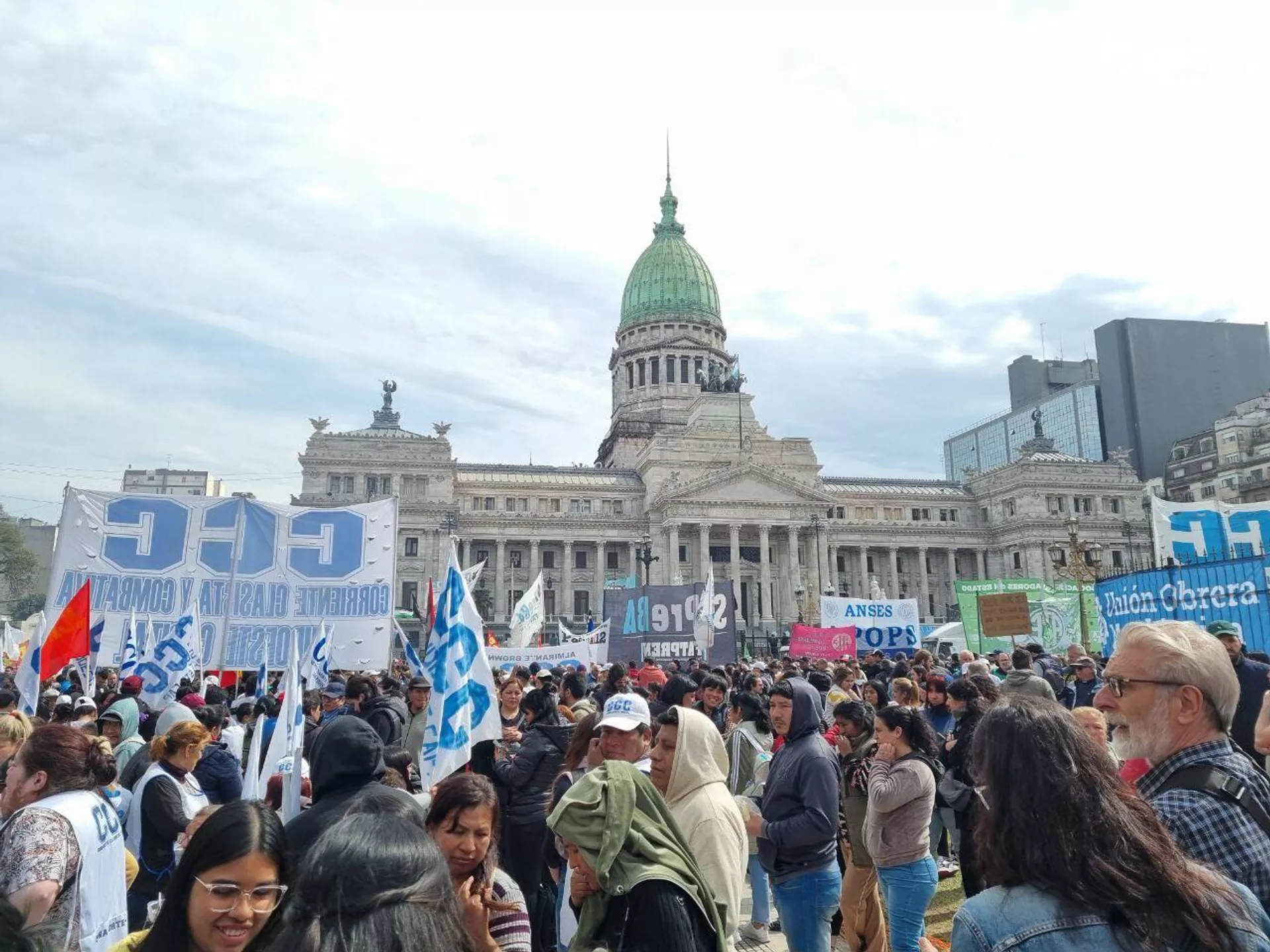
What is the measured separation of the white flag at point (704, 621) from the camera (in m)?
21.1

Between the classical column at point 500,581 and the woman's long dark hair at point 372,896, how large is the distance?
61430mm

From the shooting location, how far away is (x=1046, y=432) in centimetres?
10675

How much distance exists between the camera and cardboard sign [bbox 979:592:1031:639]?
1983 cm

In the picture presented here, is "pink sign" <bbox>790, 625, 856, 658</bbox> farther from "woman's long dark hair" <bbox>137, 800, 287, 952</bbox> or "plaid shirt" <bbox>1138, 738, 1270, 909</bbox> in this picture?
"woman's long dark hair" <bbox>137, 800, 287, 952</bbox>

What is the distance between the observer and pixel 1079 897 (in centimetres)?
217

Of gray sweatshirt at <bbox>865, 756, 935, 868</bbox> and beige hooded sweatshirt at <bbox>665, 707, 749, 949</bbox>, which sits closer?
beige hooded sweatshirt at <bbox>665, 707, 749, 949</bbox>

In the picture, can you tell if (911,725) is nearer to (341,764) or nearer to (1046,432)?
(341,764)

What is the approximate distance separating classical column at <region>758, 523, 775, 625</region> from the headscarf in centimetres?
5963

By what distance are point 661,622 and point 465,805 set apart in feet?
64.0

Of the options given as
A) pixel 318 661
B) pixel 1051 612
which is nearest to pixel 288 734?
pixel 318 661

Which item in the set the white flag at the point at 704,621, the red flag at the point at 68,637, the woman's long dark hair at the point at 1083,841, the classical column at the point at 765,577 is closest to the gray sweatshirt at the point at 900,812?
the woman's long dark hair at the point at 1083,841

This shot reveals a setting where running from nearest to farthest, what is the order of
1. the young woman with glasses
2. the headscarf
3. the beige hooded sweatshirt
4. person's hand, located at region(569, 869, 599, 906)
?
the young woman with glasses < the headscarf < person's hand, located at region(569, 869, 599, 906) < the beige hooded sweatshirt

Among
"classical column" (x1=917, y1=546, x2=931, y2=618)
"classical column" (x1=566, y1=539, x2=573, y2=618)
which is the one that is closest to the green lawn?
"classical column" (x1=566, y1=539, x2=573, y2=618)

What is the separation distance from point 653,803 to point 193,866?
1621mm
